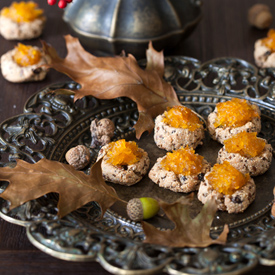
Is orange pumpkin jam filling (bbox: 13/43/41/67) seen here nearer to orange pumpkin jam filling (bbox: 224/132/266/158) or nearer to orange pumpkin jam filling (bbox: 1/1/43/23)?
orange pumpkin jam filling (bbox: 1/1/43/23)

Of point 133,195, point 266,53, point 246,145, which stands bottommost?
point 133,195

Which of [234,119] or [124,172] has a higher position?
[234,119]

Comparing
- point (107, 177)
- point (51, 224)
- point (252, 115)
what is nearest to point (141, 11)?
point (252, 115)

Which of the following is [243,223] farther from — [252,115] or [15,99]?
[15,99]

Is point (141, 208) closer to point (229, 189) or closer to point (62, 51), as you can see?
point (229, 189)

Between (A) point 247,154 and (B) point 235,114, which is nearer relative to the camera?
(A) point 247,154

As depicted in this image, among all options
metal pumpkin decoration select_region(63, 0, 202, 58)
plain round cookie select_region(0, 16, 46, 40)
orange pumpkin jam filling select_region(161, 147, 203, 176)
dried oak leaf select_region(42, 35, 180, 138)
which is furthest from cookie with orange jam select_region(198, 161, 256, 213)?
plain round cookie select_region(0, 16, 46, 40)

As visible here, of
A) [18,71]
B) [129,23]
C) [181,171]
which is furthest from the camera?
[18,71]

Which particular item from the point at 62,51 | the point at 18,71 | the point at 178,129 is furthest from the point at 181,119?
the point at 62,51
